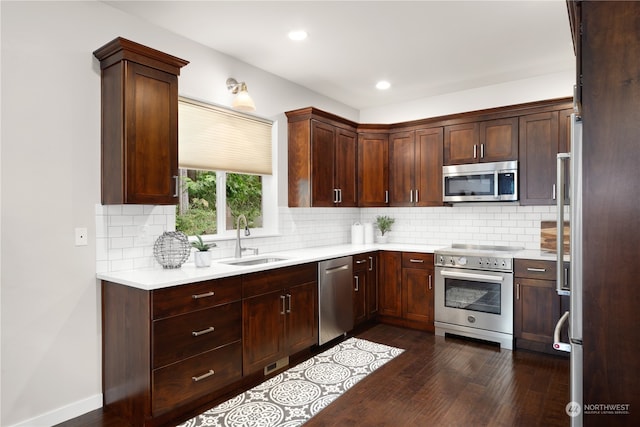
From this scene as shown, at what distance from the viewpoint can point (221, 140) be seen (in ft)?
11.7

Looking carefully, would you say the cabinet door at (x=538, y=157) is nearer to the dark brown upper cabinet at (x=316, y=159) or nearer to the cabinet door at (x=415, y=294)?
the cabinet door at (x=415, y=294)

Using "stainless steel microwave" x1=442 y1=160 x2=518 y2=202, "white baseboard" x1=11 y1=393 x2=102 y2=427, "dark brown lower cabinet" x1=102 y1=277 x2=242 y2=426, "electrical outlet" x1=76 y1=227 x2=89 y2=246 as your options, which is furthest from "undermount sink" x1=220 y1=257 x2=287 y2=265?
"stainless steel microwave" x1=442 y1=160 x2=518 y2=202

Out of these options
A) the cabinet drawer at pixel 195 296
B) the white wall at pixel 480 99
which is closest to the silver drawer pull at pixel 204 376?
the cabinet drawer at pixel 195 296

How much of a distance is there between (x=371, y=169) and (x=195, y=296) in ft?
9.72

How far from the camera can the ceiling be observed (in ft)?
9.08

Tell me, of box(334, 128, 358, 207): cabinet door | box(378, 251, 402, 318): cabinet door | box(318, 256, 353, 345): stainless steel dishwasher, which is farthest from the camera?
box(334, 128, 358, 207): cabinet door

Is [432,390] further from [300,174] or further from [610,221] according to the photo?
[300,174]

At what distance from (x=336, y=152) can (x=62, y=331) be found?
3.08m

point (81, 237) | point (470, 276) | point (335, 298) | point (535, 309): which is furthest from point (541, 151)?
point (81, 237)

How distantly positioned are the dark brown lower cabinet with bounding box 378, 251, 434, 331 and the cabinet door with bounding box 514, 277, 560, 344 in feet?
2.75

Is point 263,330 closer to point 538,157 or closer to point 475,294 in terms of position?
point 475,294

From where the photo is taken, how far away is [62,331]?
248 centimetres

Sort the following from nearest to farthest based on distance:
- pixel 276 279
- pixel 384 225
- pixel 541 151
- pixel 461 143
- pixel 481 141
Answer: pixel 276 279 → pixel 541 151 → pixel 481 141 → pixel 461 143 → pixel 384 225

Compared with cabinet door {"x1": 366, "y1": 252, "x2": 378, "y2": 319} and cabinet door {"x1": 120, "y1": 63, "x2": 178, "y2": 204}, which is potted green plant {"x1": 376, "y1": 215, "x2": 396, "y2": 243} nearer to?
cabinet door {"x1": 366, "y1": 252, "x2": 378, "y2": 319}
